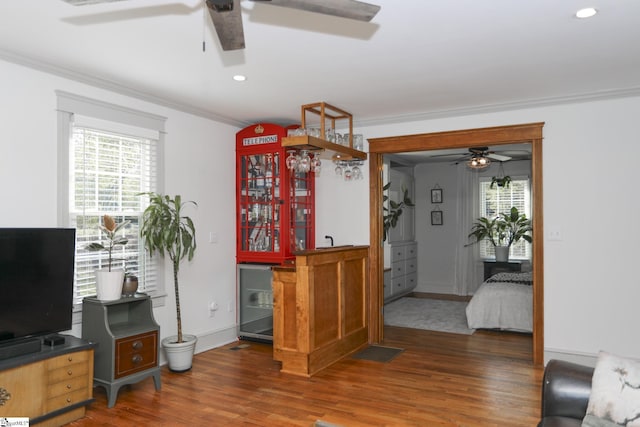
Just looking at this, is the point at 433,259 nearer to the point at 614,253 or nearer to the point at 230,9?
the point at 614,253

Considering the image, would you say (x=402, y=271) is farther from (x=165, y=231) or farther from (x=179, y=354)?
(x=165, y=231)

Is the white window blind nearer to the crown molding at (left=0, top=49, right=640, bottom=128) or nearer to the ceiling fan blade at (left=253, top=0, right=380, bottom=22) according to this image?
the crown molding at (left=0, top=49, right=640, bottom=128)

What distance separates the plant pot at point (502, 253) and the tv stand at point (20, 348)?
6.89 meters

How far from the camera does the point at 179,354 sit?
4.19 m

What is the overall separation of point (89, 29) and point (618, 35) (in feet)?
10.8

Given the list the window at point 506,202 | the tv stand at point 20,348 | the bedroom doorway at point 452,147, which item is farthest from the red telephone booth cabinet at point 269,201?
the window at point 506,202

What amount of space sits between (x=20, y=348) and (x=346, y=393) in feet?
7.66

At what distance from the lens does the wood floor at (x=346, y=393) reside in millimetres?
3213

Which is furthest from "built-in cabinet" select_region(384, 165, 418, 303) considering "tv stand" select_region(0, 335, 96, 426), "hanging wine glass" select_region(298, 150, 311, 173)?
"tv stand" select_region(0, 335, 96, 426)

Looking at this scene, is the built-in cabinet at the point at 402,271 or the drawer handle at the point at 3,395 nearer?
the drawer handle at the point at 3,395

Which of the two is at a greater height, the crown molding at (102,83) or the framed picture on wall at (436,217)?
the crown molding at (102,83)

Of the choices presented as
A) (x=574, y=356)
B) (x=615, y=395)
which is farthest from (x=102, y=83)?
(x=574, y=356)

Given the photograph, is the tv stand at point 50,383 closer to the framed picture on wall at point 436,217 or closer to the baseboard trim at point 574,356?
the baseboard trim at point 574,356

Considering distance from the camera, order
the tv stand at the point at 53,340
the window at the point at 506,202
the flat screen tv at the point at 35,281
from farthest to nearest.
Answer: the window at the point at 506,202, the tv stand at the point at 53,340, the flat screen tv at the point at 35,281
